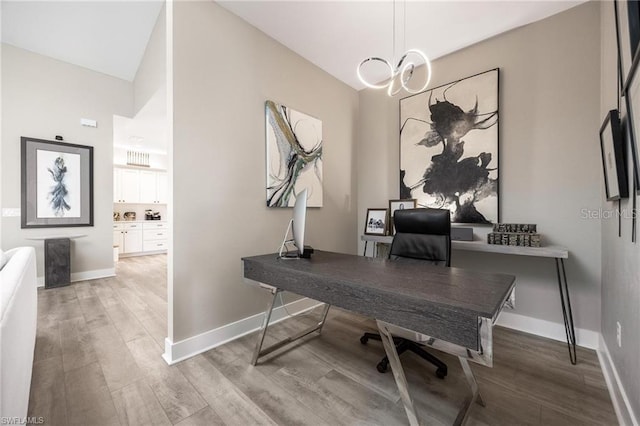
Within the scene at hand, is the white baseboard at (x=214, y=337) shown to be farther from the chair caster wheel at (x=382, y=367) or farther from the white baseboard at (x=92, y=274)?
the white baseboard at (x=92, y=274)

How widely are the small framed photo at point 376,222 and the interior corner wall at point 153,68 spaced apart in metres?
2.88

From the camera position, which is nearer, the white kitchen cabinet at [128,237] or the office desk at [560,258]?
the office desk at [560,258]

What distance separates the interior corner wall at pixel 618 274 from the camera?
3.76 feet

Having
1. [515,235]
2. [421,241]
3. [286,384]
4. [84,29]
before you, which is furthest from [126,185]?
[515,235]

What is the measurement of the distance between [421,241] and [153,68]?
386 centimetres

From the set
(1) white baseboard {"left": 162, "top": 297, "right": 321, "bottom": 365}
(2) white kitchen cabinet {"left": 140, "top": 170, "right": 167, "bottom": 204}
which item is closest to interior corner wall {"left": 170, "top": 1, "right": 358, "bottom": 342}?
(1) white baseboard {"left": 162, "top": 297, "right": 321, "bottom": 365}

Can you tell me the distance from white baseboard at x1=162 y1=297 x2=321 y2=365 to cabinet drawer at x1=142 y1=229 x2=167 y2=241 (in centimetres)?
536

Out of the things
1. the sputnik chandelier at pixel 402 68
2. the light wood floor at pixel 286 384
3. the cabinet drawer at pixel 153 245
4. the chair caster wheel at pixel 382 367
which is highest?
the sputnik chandelier at pixel 402 68

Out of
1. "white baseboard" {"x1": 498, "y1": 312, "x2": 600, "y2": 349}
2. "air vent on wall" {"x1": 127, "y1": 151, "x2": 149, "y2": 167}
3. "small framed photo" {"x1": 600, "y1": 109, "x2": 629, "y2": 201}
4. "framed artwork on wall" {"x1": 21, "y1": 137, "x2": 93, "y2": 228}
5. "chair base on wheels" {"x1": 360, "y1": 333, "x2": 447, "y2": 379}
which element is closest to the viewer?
"small framed photo" {"x1": 600, "y1": 109, "x2": 629, "y2": 201}

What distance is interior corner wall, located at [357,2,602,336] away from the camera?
2096mm

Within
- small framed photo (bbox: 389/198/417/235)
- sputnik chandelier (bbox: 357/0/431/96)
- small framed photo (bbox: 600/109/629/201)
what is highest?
sputnik chandelier (bbox: 357/0/431/96)

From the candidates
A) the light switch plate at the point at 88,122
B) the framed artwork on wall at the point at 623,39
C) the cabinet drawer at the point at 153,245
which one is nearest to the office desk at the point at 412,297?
the framed artwork on wall at the point at 623,39

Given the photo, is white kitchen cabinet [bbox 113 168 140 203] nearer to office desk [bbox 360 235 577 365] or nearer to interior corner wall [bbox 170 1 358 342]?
interior corner wall [bbox 170 1 358 342]

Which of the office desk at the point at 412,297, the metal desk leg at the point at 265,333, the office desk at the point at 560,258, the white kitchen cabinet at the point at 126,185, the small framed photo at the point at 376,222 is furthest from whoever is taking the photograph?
the white kitchen cabinet at the point at 126,185
